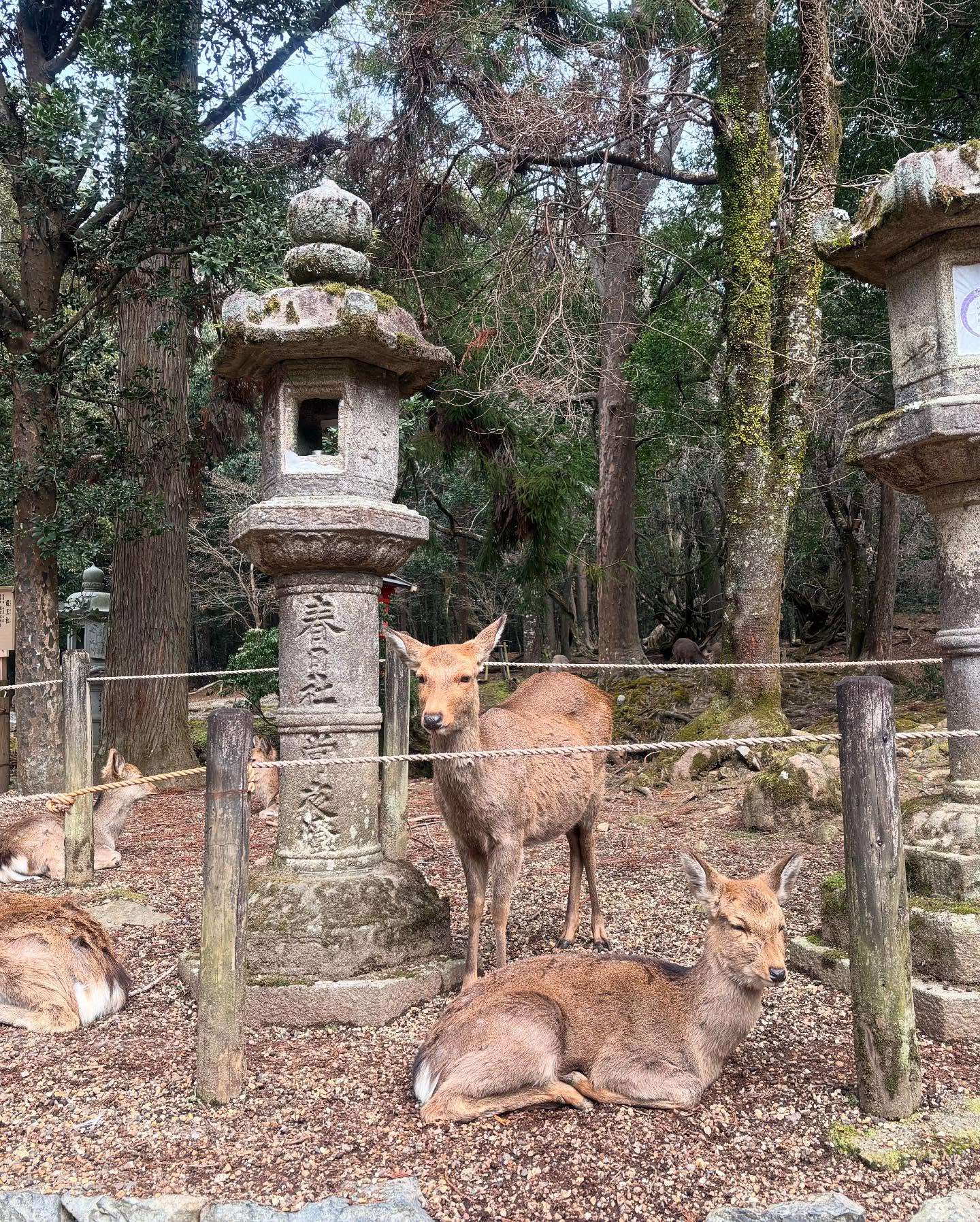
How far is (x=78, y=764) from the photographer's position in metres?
6.82

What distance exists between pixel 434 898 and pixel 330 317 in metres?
2.85

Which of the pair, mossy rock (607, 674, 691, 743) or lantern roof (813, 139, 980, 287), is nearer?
lantern roof (813, 139, 980, 287)

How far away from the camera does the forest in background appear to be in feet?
28.6

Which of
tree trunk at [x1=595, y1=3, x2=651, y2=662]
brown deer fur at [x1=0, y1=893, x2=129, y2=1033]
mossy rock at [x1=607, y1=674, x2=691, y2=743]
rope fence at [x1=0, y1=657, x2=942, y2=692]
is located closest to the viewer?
brown deer fur at [x1=0, y1=893, x2=129, y2=1033]

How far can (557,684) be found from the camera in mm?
5672

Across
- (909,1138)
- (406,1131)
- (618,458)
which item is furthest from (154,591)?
(909,1138)

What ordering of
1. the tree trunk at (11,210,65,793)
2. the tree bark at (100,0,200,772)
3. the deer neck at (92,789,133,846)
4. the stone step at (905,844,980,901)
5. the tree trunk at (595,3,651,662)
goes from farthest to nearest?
the tree trunk at (595,3,651,662)
the tree bark at (100,0,200,772)
the tree trunk at (11,210,65,793)
the deer neck at (92,789,133,846)
the stone step at (905,844,980,901)

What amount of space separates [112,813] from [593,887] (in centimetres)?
458

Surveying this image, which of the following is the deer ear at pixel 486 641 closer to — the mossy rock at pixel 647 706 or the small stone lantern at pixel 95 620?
the mossy rock at pixel 647 706

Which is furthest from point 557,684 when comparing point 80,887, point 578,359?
point 578,359

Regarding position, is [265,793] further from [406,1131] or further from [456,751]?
[406,1131]

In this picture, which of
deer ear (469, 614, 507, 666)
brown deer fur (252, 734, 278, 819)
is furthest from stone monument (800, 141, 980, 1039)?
brown deer fur (252, 734, 278, 819)

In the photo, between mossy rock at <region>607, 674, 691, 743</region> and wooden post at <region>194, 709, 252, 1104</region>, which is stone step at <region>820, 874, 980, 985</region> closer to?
wooden post at <region>194, 709, 252, 1104</region>

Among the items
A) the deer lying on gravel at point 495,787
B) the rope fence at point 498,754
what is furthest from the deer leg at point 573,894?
the rope fence at point 498,754
